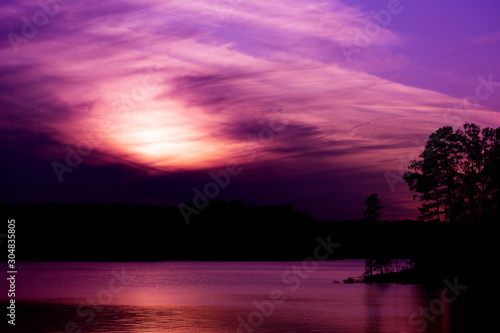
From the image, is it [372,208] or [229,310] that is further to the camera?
[372,208]

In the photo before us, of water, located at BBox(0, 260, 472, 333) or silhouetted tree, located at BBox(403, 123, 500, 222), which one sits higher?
silhouetted tree, located at BBox(403, 123, 500, 222)

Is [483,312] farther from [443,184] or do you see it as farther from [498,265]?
[443,184]

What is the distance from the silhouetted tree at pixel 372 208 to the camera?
12574cm

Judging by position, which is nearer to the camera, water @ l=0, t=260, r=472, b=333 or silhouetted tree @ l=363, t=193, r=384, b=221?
water @ l=0, t=260, r=472, b=333

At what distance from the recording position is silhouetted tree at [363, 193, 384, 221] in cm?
12574

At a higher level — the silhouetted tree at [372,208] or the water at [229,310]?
the silhouetted tree at [372,208]

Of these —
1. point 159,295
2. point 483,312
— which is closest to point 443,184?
point 483,312

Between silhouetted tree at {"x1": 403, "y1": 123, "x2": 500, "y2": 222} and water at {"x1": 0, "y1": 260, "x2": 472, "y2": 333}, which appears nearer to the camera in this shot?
water at {"x1": 0, "y1": 260, "x2": 472, "y2": 333}

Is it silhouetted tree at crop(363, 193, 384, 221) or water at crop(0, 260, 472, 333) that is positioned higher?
silhouetted tree at crop(363, 193, 384, 221)

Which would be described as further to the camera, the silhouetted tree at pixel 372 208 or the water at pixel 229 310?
the silhouetted tree at pixel 372 208

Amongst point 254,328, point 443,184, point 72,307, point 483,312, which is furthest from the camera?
point 443,184

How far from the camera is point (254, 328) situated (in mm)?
54969

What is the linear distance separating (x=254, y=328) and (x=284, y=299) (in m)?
33.7

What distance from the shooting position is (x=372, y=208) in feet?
414
